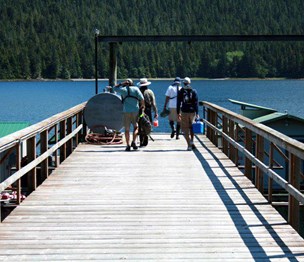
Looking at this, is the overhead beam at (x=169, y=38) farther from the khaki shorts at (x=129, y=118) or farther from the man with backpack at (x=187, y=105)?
the khaki shorts at (x=129, y=118)

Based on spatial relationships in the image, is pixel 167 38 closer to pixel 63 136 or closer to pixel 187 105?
pixel 187 105

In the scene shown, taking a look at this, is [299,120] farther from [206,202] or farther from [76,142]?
[206,202]

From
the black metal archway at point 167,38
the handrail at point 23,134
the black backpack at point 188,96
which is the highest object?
the black metal archway at point 167,38

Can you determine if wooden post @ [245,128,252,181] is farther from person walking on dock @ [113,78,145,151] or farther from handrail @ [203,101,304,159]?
person walking on dock @ [113,78,145,151]

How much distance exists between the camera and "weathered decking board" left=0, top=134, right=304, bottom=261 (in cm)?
679

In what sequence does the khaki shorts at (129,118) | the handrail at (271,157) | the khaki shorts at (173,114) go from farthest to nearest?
the khaki shorts at (173,114) → the khaki shorts at (129,118) → the handrail at (271,157)

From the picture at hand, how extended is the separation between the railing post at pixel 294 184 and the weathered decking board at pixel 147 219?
0.15 metres

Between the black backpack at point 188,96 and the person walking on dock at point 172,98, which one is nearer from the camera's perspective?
the black backpack at point 188,96

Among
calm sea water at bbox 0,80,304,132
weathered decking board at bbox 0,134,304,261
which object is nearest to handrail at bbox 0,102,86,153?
weathered decking board at bbox 0,134,304,261

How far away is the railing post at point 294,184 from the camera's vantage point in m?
7.84

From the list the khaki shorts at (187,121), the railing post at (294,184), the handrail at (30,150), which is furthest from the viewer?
the khaki shorts at (187,121)

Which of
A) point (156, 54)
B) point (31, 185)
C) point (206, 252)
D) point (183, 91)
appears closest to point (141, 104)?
point (183, 91)

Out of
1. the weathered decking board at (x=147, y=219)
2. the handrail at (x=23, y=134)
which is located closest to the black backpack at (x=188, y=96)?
the weathered decking board at (x=147, y=219)

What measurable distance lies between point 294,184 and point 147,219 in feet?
5.50
